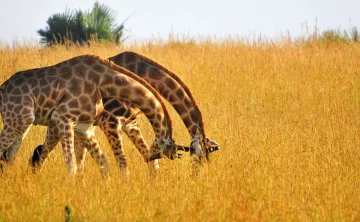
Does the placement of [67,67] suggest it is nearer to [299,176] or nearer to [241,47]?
[299,176]

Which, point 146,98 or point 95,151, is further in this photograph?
point 95,151

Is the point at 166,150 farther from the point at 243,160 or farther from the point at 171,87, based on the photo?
the point at 171,87

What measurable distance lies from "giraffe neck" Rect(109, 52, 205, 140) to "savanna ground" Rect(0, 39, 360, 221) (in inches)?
19.2

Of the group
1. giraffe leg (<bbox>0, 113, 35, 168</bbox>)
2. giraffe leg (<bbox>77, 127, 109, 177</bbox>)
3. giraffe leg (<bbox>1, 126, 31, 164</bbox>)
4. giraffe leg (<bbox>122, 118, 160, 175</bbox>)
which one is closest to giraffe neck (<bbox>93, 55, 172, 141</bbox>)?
giraffe leg (<bbox>77, 127, 109, 177</bbox>)

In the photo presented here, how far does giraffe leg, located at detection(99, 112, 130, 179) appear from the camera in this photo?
1004 cm

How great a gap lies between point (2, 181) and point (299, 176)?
3036mm

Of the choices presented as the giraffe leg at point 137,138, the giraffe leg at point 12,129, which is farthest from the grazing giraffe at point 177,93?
the giraffe leg at point 12,129

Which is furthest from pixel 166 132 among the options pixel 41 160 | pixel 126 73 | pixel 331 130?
pixel 331 130

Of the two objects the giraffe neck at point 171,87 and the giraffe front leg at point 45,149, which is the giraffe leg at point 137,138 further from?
the giraffe front leg at point 45,149

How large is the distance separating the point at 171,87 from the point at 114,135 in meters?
0.89

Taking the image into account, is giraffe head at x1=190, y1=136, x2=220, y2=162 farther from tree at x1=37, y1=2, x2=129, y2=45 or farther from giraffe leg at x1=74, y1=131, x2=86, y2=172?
tree at x1=37, y1=2, x2=129, y2=45

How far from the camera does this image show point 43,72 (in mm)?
9906

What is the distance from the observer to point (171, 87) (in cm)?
1036

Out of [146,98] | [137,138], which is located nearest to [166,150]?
[146,98]
